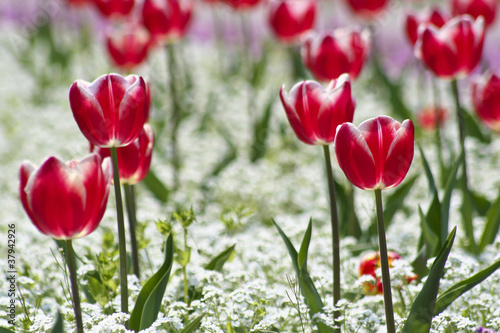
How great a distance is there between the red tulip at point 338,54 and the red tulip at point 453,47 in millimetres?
267

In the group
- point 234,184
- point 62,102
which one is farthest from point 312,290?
point 62,102

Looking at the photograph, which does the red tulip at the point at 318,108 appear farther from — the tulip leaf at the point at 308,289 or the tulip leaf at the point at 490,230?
the tulip leaf at the point at 490,230

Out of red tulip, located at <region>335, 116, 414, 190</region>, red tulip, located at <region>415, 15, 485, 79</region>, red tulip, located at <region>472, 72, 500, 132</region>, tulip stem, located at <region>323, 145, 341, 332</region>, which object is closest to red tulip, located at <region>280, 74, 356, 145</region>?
tulip stem, located at <region>323, 145, 341, 332</region>

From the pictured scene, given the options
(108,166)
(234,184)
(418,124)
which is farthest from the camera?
(418,124)

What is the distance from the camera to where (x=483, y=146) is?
4.14 m

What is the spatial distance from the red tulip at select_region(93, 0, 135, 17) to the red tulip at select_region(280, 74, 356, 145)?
9.54 ft

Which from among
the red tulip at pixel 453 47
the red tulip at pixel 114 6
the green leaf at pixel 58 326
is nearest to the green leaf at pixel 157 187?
the red tulip at pixel 114 6

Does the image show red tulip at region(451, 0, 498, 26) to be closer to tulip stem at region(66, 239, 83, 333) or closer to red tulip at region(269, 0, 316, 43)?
red tulip at region(269, 0, 316, 43)

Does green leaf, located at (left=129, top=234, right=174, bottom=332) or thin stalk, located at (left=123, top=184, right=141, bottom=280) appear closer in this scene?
green leaf, located at (left=129, top=234, right=174, bottom=332)

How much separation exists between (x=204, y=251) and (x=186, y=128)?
296 centimetres

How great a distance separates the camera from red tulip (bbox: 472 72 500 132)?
3016 millimetres

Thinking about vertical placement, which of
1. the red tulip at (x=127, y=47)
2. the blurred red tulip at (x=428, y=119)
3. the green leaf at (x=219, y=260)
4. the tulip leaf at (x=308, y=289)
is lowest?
the tulip leaf at (x=308, y=289)

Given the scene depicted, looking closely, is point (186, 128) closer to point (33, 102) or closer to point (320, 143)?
point (33, 102)

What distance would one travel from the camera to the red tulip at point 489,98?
3016 millimetres
